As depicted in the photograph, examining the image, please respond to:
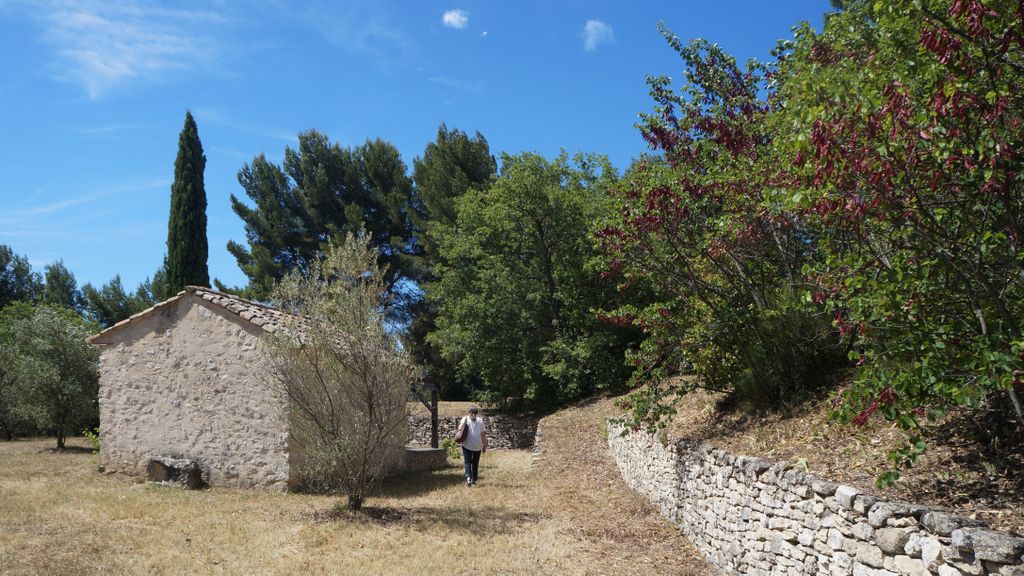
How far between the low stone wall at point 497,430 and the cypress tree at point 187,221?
11.7m

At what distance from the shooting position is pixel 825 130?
4430 mm

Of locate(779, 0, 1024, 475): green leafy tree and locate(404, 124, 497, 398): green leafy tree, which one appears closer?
locate(779, 0, 1024, 475): green leafy tree

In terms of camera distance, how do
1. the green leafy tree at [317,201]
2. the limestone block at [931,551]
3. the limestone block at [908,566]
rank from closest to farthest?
the limestone block at [931,551] → the limestone block at [908,566] → the green leafy tree at [317,201]

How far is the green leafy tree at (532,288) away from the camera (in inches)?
903

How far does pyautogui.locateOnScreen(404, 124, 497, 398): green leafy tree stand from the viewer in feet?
101

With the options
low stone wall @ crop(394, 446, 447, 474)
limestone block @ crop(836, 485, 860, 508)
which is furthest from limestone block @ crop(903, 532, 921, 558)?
low stone wall @ crop(394, 446, 447, 474)

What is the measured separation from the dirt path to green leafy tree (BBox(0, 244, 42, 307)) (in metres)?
48.0

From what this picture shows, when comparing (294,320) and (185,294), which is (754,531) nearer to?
(294,320)

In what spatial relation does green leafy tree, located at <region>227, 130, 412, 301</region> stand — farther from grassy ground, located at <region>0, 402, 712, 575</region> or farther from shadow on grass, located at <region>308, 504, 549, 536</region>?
shadow on grass, located at <region>308, 504, 549, 536</region>

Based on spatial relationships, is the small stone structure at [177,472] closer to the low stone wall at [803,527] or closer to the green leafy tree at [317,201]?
the low stone wall at [803,527]

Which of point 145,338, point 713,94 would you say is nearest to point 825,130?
point 713,94

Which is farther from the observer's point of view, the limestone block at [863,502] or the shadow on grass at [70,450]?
the shadow on grass at [70,450]

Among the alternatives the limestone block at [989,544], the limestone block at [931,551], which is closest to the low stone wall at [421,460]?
the limestone block at [931,551]

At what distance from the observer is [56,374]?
2062 centimetres
